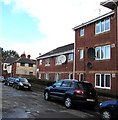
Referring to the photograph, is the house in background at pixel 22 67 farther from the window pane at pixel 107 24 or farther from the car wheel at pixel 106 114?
the car wheel at pixel 106 114

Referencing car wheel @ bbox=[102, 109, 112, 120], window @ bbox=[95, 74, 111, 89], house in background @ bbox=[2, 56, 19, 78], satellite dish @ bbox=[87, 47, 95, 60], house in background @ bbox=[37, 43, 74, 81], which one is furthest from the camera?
house in background @ bbox=[2, 56, 19, 78]

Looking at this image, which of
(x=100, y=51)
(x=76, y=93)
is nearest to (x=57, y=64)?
(x=100, y=51)

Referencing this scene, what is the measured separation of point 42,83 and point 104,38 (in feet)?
47.4

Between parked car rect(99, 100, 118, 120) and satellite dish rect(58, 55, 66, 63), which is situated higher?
satellite dish rect(58, 55, 66, 63)

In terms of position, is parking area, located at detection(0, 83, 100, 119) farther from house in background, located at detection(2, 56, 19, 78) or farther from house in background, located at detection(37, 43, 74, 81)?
house in background, located at detection(2, 56, 19, 78)

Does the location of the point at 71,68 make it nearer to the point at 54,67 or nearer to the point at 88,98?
the point at 54,67

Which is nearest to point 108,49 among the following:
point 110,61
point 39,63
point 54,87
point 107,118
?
point 110,61

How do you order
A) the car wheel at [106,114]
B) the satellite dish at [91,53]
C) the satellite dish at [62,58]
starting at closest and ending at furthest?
the car wheel at [106,114] < the satellite dish at [91,53] < the satellite dish at [62,58]

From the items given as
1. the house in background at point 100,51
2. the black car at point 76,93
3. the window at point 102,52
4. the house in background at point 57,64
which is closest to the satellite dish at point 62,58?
the house in background at point 57,64

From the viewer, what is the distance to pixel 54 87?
56.3 ft

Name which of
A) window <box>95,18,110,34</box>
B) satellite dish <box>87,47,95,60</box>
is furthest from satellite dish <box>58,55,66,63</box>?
window <box>95,18,110,34</box>

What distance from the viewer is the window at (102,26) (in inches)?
935

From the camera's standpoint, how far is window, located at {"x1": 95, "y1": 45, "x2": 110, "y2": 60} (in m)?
23.5

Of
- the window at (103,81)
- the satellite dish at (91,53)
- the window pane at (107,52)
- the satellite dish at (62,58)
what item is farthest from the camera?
the satellite dish at (62,58)
